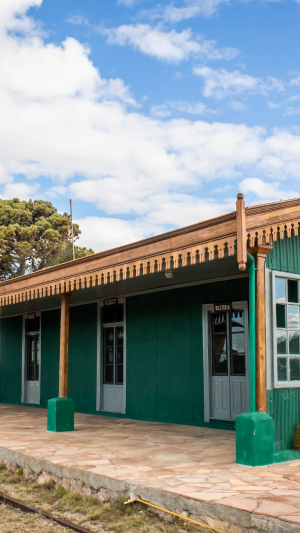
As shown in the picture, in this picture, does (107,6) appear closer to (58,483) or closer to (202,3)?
(202,3)

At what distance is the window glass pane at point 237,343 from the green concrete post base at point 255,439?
2.57 meters

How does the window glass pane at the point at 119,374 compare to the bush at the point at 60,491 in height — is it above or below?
above

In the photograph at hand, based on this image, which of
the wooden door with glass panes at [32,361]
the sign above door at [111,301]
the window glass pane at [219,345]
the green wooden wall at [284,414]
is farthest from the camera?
the wooden door with glass panes at [32,361]

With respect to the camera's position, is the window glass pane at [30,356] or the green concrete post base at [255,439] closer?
the green concrete post base at [255,439]

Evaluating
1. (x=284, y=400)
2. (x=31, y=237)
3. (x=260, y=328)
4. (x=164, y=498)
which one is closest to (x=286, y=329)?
(x=260, y=328)

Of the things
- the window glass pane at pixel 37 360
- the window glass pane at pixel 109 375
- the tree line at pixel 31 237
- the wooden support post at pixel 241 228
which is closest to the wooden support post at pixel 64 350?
the window glass pane at pixel 109 375

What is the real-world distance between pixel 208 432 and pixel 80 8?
931cm

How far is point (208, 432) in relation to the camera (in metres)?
8.04

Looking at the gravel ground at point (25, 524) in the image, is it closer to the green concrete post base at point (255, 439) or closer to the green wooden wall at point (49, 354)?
the green concrete post base at point (255, 439)

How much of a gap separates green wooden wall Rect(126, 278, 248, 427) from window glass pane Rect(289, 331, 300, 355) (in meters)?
1.76

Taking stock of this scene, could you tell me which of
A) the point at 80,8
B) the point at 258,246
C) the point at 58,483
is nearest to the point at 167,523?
the point at 58,483

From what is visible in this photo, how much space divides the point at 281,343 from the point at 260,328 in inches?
24.5

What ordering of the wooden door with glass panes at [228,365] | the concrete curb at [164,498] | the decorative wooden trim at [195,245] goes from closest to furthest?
the concrete curb at [164,498] < the decorative wooden trim at [195,245] < the wooden door with glass panes at [228,365]

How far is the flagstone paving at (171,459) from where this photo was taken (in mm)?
4223
